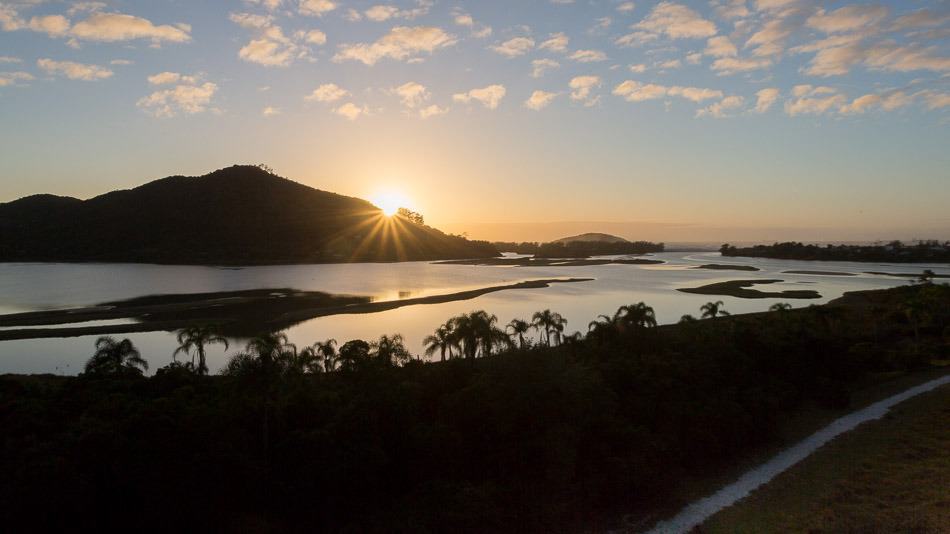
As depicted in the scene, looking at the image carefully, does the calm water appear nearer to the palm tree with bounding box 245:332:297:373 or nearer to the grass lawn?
the palm tree with bounding box 245:332:297:373

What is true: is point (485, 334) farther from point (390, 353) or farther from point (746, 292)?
point (746, 292)

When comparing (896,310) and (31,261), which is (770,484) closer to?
(896,310)

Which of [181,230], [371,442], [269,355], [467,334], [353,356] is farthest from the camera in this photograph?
[181,230]

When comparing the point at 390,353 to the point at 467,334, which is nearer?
the point at 390,353

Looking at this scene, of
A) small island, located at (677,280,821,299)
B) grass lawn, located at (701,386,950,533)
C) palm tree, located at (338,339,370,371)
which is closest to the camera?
grass lawn, located at (701,386,950,533)

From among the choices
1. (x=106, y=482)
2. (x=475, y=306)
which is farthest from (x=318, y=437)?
(x=475, y=306)

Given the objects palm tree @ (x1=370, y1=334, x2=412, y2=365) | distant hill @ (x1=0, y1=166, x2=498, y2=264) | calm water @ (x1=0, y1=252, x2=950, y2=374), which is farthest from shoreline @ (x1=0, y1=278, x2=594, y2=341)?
distant hill @ (x1=0, y1=166, x2=498, y2=264)

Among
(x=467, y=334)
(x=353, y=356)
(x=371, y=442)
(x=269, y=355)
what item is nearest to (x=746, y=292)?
(x=467, y=334)

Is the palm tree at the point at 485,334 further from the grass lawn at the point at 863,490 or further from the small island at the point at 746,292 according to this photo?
the small island at the point at 746,292
